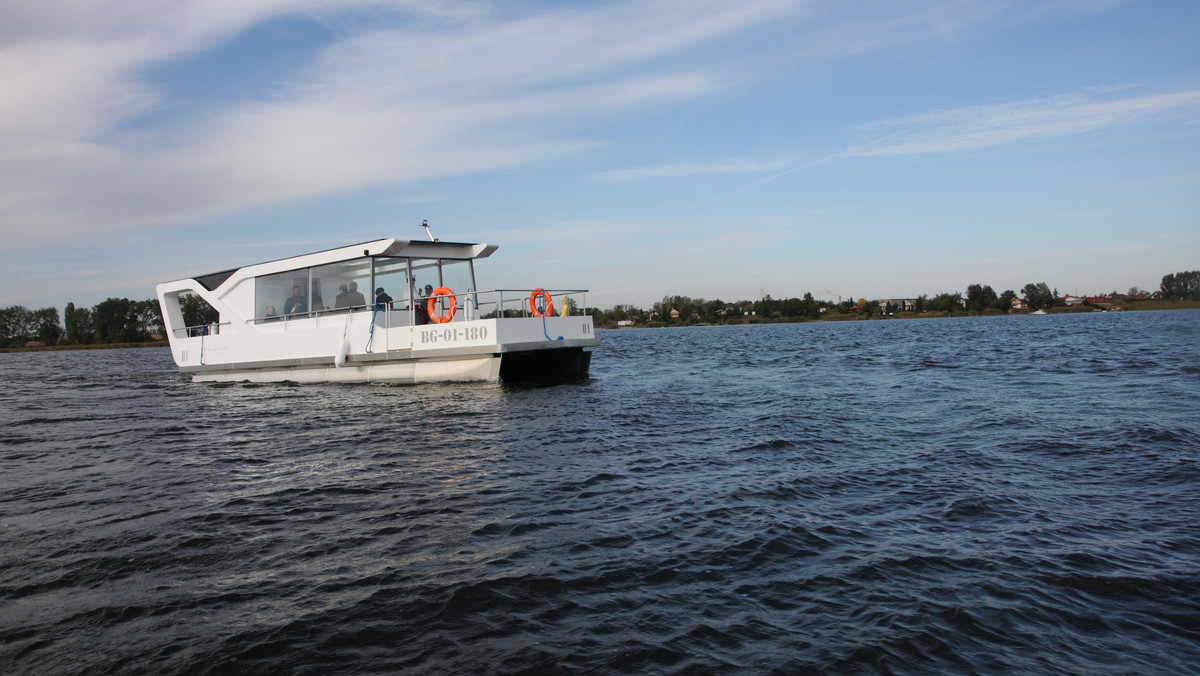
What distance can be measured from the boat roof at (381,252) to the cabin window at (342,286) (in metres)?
0.26

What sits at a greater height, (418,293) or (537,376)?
(418,293)

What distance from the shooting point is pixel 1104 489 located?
6.04 meters

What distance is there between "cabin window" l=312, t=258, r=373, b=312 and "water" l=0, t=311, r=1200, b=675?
6897mm

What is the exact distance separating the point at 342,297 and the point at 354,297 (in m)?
0.49

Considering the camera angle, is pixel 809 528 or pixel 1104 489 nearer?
pixel 809 528

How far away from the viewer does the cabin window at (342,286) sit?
1691 cm

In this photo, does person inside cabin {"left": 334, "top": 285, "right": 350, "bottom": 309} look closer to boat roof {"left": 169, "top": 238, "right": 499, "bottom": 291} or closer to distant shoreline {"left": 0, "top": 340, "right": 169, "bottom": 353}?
boat roof {"left": 169, "top": 238, "right": 499, "bottom": 291}

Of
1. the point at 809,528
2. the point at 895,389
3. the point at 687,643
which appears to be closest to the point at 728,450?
the point at 809,528

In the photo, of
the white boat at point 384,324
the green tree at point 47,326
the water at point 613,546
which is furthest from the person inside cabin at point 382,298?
the green tree at point 47,326

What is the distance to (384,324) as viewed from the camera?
1652 centimetres

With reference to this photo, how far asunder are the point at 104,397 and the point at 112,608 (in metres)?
16.6

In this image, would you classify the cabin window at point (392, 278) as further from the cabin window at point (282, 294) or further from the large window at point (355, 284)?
the cabin window at point (282, 294)

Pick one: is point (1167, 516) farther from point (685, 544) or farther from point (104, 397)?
point (104, 397)

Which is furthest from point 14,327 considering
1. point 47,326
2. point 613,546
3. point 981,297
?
point 981,297
